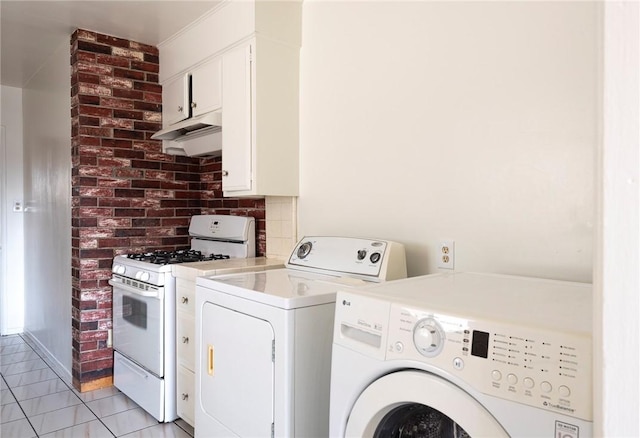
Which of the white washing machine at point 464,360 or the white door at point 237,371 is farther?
the white door at point 237,371

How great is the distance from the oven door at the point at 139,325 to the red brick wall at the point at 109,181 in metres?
0.17

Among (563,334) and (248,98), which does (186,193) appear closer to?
(248,98)

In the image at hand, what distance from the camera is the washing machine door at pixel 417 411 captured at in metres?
0.92

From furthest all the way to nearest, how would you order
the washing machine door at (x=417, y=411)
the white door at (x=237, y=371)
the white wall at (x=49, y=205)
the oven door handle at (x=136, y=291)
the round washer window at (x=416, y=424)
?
the white wall at (x=49, y=205) < the oven door handle at (x=136, y=291) < the white door at (x=237, y=371) < the round washer window at (x=416, y=424) < the washing machine door at (x=417, y=411)

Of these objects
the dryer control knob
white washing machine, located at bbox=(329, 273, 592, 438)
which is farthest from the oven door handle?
the dryer control knob

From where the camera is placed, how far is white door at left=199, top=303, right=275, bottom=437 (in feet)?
5.21

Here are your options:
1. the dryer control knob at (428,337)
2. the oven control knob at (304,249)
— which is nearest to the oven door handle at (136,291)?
the oven control knob at (304,249)

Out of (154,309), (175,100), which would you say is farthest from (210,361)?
(175,100)

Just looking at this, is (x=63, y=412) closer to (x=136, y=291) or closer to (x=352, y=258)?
(x=136, y=291)

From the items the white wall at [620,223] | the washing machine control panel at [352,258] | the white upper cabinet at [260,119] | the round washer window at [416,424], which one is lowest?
the round washer window at [416,424]

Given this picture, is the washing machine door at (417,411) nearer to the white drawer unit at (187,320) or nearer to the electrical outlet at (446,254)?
the electrical outlet at (446,254)

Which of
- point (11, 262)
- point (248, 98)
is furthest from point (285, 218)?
point (11, 262)

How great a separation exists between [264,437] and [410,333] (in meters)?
0.85

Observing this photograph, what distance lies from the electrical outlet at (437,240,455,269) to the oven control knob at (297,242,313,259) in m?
0.69
